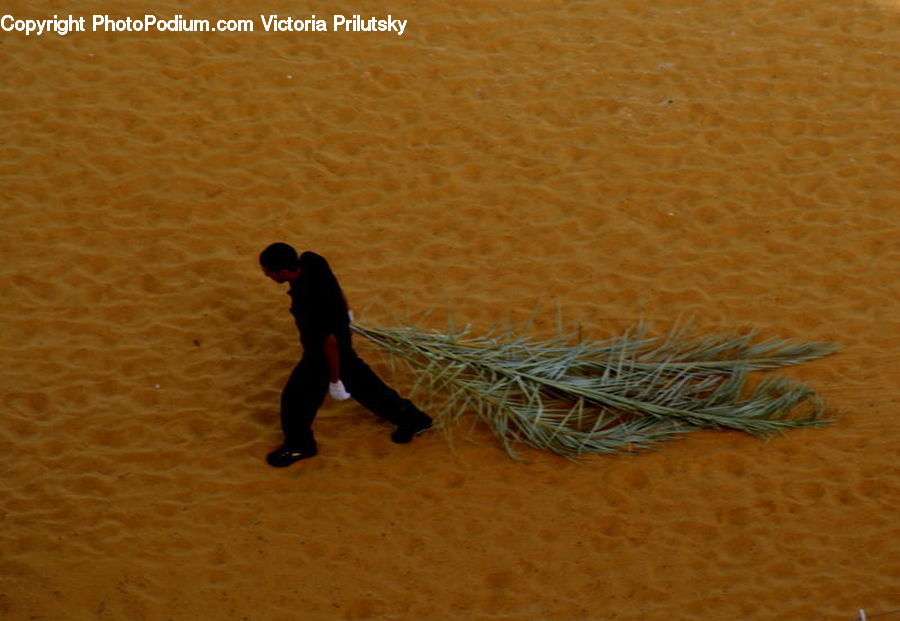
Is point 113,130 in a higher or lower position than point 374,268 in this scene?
higher

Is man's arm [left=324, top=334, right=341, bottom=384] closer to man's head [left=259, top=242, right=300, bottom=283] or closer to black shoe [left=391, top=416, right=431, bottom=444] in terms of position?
man's head [left=259, top=242, right=300, bottom=283]

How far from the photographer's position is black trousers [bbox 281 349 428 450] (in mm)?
5582

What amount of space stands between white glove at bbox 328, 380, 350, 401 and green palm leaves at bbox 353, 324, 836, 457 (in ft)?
1.66

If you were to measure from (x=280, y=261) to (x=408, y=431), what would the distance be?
122cm

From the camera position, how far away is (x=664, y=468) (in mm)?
5832

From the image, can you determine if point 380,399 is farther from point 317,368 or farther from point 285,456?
point 285,456

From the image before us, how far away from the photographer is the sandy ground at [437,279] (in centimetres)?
542

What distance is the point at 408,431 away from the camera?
5875 millimetres

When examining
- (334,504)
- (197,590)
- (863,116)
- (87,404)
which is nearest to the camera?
(197,590)

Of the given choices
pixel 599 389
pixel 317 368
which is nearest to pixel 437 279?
pixel 599 389

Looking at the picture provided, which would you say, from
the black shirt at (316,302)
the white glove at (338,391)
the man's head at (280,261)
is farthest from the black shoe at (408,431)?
the man's head at (280,261)

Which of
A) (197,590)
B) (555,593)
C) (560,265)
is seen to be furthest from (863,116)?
(197,590)

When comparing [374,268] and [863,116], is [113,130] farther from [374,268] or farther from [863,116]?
[863,116]

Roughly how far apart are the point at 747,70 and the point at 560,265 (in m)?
2.51
